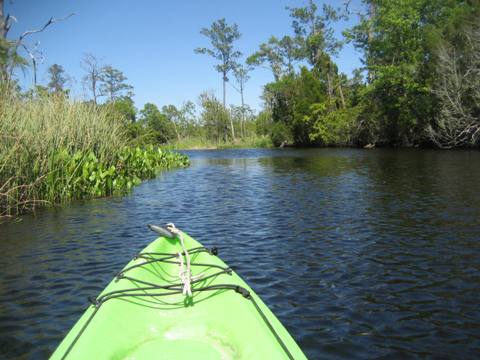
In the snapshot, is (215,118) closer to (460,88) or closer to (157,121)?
(157,121)

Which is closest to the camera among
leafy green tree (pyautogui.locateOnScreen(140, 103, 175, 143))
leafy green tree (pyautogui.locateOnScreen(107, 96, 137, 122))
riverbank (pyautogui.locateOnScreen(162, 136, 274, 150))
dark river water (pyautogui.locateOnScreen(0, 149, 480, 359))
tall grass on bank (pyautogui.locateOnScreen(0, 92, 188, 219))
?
dark river water (pyautogui.locateOnScreen(0, 149, 480, 359))

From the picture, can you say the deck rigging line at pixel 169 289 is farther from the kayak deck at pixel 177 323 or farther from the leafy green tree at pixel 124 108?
the leafy green tree at pixel 124 108

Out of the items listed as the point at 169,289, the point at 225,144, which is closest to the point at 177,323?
the point at 169,289

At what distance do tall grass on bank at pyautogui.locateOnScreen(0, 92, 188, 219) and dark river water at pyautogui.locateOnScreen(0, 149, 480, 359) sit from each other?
0.76 m

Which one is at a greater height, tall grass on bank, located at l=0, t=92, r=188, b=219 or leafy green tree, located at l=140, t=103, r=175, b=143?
leafy green tree, located at l=140, t=103, r=175, b=143

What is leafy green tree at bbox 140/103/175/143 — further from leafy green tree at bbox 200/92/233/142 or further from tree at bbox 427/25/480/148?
tree at bbox 427/25/480/148

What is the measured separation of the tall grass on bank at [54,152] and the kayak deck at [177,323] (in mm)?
6008

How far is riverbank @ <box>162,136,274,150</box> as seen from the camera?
212 ft

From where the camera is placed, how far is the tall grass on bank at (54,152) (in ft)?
32.3

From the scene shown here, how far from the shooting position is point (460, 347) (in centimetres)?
411

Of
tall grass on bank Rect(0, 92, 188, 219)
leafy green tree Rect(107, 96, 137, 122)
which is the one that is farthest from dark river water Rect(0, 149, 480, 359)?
leafy green tree Rect(107, 96, 137, 122)

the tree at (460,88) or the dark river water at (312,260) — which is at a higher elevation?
the tree at (460,88)

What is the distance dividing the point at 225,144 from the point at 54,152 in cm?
5716

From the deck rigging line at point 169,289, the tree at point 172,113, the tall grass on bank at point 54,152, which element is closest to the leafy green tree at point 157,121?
the tree at point 172,113
